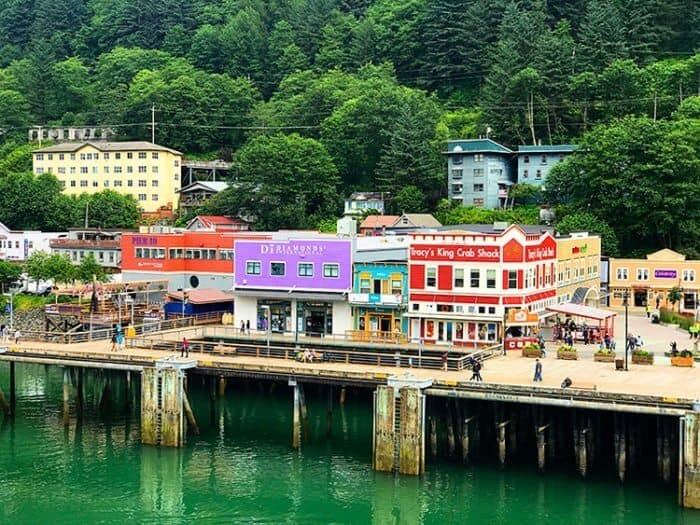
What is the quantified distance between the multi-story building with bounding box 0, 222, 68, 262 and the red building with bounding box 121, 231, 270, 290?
26.6 meters

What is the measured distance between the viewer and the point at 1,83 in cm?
16262

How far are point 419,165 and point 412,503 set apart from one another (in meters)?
70.4

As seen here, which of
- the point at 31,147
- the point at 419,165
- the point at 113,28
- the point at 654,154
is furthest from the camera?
the point at 113,28

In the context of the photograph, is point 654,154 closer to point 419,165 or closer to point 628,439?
point 419,165

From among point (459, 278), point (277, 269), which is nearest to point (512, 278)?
point (459, 278)

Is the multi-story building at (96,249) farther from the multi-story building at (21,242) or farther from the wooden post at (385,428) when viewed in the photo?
the wooden post at (385,428)

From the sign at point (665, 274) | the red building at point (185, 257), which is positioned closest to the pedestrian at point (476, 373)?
the red building at point (185, 257)

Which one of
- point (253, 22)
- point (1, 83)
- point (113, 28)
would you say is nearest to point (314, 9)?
point (253, 22)

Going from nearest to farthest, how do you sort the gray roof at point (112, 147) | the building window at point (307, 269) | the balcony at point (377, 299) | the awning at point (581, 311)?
the awning at point (581, 311) < the balcony at point (377, 299) < the building window at point (307, 269) < the gray roof at point (112, 147)

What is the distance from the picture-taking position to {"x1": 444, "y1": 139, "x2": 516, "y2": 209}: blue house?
10925 centimetres

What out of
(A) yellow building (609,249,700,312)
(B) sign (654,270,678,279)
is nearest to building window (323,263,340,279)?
(A) yellow building (609,249,700,312)

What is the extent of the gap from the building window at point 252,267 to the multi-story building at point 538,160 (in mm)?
46405

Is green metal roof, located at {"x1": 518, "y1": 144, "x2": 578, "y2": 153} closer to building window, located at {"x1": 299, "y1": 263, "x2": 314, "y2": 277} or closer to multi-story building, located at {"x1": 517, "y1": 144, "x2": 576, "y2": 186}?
multi-story building, located at {"x1": 517, "y1": 144, "x2": 576, "y2": 186}

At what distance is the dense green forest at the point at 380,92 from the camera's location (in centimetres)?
9475
